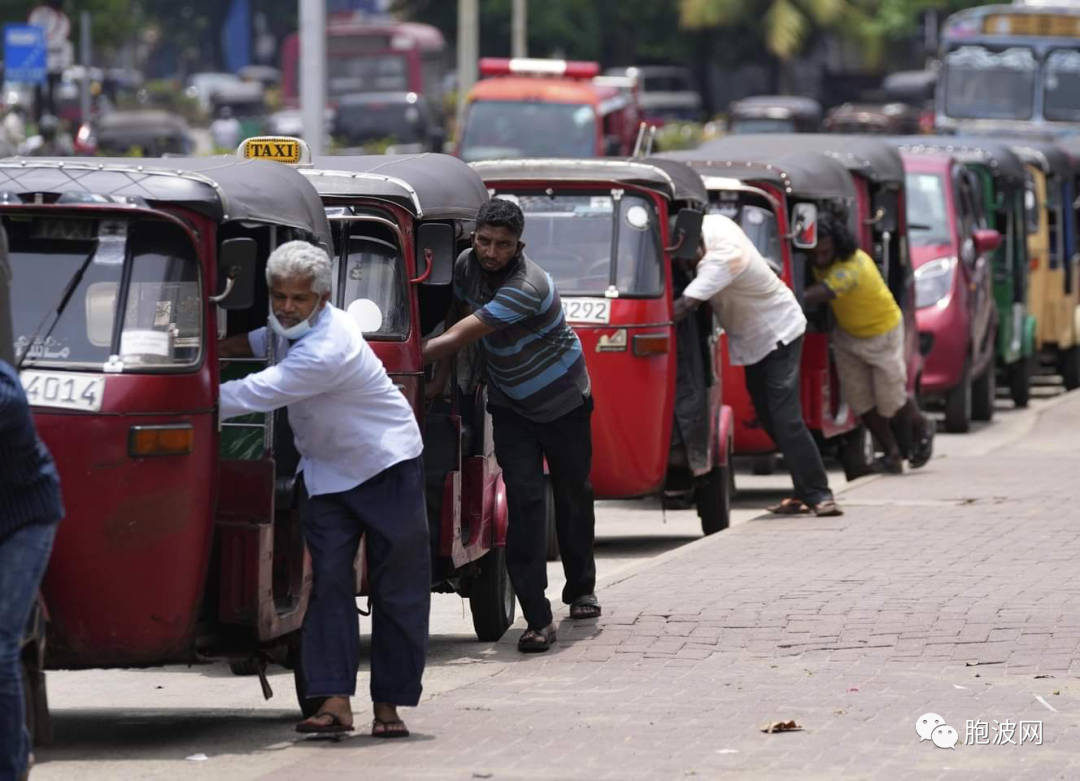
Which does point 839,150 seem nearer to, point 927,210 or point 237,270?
point 927,210

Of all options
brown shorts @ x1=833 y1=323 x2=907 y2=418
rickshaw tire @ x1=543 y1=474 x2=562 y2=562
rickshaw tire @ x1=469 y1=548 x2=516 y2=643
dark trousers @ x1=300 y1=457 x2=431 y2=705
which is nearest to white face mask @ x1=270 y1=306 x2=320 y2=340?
dark trousers @ x1=300 y1=457 x2=431 y2=705

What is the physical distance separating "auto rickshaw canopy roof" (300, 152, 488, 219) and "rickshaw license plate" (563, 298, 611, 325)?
2.07 m

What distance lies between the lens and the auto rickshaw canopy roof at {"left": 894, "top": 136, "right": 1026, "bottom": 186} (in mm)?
20031

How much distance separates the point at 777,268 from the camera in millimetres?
13859

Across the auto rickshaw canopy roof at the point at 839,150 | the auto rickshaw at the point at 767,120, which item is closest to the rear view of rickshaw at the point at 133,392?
the auto rickshaw canopy roof at the point at 839,150

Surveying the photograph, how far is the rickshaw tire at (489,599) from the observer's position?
30.7 ft

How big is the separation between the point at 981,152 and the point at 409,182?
12.3 metres

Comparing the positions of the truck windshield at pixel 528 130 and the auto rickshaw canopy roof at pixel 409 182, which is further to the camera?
the truck windshield at pixel 528 130

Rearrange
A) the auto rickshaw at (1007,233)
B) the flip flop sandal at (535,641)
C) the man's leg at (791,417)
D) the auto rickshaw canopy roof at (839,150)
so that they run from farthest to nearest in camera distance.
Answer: the auto rickshaw at (1007,233)
the auto rickshaw canopy roof at (839,150)
the man's leg at (791,417)
the flip flop sandal at (535,641)

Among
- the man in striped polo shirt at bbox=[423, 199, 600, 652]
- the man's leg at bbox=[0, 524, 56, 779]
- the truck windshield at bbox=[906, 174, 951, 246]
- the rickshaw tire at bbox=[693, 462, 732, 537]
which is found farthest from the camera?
the truck windshield at bbox=[906, 174, 951, 246]

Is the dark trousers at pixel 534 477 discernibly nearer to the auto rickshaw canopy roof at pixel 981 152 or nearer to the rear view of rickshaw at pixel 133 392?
the rear view of rickshaw at pixel 133 392

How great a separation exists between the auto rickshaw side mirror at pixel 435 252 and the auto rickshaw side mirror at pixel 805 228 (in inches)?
217

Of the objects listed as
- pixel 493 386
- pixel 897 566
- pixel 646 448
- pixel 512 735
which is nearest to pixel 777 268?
pixel 646 448

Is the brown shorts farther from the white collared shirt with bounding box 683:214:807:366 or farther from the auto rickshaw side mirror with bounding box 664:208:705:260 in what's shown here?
the auto rickshaw side mirror with bounding box 664:208:705:260
